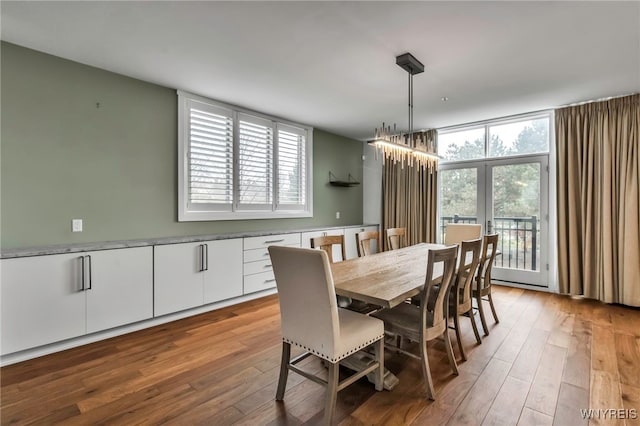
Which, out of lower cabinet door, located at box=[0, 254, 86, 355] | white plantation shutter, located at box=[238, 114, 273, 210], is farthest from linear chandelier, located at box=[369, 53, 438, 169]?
lower cabinet door, located at box=[0, 254, 86, 355]

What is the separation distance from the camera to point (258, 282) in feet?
13.4

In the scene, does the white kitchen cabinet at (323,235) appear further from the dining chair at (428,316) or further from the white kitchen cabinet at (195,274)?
the dining chair at (428,316)

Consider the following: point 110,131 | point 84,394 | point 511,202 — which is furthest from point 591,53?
point 84,394

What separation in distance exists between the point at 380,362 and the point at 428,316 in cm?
48

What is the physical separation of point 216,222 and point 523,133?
4.56 metres

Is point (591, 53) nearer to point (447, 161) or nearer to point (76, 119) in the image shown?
point (447, 161)

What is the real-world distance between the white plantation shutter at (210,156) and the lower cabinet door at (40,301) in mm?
1446

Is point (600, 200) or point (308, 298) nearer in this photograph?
point (308, 298)

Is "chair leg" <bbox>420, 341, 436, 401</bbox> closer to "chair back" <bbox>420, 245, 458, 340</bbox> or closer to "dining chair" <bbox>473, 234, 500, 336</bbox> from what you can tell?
"chair back" <bbox>420, 245, 458, 340</bbox>

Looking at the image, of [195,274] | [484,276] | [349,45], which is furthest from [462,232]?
[195,274]

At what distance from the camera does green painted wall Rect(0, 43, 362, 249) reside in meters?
2.60

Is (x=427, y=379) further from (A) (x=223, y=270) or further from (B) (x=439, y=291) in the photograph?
(A) (x=223, y=270)

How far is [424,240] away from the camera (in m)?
5.36

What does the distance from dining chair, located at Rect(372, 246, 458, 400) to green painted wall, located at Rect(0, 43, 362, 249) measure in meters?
2.67
